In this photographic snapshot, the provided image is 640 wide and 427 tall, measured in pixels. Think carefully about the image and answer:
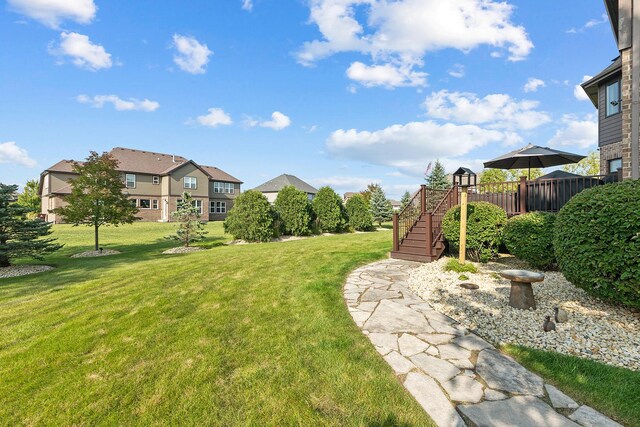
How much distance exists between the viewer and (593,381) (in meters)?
2.34

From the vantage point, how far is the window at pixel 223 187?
35.3m

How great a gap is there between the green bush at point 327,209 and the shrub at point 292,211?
5.04ft

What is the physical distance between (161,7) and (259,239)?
9460 mm

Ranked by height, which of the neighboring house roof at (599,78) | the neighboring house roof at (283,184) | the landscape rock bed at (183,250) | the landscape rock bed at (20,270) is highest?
the neighboring house roof at (599,78)

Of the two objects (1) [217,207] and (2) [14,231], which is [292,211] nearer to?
(2) [14,231]

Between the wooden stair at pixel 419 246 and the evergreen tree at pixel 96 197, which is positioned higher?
the evergreen tree at pixel 96 197

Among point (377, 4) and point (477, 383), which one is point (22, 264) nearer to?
point (477, 383)

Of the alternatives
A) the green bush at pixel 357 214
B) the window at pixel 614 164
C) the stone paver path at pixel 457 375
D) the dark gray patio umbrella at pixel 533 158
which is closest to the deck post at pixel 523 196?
the dark gray patio umbrella at pixel 533 158

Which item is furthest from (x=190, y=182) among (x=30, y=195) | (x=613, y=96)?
(x=613, y=96)

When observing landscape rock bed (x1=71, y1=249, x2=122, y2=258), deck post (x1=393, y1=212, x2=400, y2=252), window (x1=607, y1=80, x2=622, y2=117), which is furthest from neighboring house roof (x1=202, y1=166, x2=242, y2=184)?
window (x1=607, y1=80, x2=622, y2=117)

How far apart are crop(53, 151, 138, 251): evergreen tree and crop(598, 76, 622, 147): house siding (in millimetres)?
20217

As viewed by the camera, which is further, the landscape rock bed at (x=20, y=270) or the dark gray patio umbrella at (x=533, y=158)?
the dark gray patio umbrella at (x=533, y=158)

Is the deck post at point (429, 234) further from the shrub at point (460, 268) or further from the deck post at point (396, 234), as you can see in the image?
the shrub at point (460, 268)

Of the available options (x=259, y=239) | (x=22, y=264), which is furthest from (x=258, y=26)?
(x=22, y=264)
